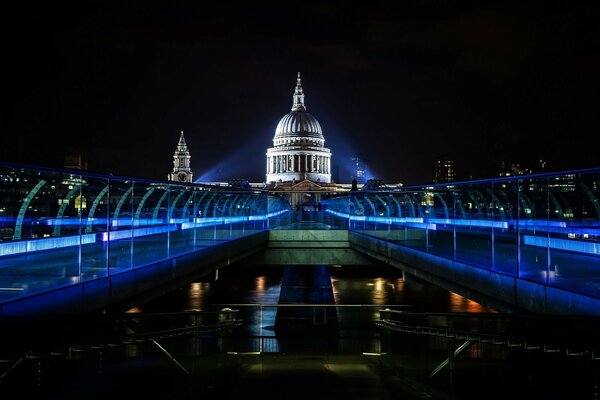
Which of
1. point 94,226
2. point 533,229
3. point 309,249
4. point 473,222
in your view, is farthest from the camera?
point 309,249

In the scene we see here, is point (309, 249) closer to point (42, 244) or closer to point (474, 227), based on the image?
point (474, 227)

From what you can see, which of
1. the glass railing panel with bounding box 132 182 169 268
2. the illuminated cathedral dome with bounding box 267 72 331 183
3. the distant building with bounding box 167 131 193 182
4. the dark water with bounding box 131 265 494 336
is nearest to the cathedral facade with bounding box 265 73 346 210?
the illuminated cathedral dome with bounding box 267 72 331 183

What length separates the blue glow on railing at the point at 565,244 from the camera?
8.38 m

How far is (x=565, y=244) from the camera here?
30.2 feet

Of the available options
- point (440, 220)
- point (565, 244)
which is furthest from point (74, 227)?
point (440, 220)

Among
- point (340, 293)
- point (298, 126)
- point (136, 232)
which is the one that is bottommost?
point (340, 293)

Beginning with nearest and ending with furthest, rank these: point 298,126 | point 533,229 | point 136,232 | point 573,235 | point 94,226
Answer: point 533,229, point 94,226, point 573,235, point 136,232, point 298,126

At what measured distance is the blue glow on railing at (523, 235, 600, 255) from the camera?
8.38 metres

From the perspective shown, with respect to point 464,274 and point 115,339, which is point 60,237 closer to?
point 115,339

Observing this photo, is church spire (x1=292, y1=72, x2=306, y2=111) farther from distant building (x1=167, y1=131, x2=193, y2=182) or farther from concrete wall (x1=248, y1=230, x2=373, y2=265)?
concrete wall (x1=248, y1=230, x2=373, y2=265)

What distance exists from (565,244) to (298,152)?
160579mm

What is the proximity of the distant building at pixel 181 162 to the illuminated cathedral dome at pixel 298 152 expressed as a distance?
21377 millimetres

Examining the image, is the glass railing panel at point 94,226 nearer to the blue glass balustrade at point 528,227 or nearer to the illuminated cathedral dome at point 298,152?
the blue glass balustrade at point 528,227

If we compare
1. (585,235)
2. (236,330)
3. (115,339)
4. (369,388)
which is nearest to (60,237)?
(115,339)
